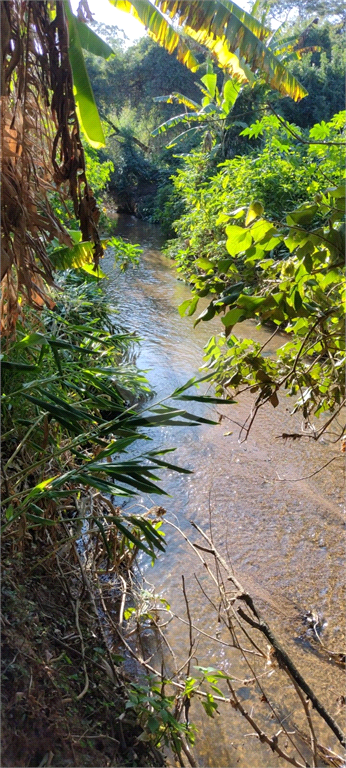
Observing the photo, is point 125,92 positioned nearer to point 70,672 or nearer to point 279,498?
point 279,498

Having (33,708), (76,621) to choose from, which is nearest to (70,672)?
(76,621)

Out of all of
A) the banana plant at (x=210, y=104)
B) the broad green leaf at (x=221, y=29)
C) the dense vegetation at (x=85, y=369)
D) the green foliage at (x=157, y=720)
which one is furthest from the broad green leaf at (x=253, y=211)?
the banana plant at (x=210, y=104)

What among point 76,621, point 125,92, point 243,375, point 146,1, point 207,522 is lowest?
point 207,522

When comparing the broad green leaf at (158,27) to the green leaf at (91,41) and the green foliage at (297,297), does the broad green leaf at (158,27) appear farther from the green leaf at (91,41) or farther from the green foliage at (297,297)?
the green foliage at (297,297)

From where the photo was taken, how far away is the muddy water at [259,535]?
2.27m

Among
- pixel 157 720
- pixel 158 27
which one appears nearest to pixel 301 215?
pixel 157 720

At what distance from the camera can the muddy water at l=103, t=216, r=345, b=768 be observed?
2268 mm

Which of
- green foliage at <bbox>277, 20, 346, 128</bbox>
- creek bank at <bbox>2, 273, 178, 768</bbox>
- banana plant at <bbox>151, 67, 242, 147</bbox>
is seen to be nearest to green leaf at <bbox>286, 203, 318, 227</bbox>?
creek bank at <bbox>2, 273, 178, 768</bbox>

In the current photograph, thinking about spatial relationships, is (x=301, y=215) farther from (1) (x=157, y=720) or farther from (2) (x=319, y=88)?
(2) (x=319, y=88)

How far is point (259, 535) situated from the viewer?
10.6 ft

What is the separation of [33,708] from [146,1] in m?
2.85

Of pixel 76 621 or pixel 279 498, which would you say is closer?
pixel 76 621

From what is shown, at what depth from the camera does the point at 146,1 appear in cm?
245

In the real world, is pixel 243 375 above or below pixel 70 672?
above
